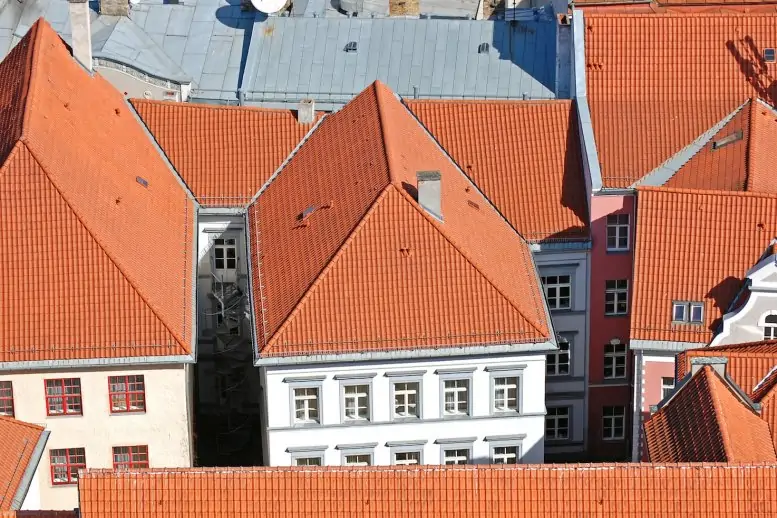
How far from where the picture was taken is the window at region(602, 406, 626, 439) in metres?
84.4

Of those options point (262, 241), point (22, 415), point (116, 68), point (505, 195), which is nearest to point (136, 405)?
point (22, 415)

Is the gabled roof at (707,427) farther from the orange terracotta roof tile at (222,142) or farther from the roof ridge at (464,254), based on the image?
the orange terracotta roof tile at (222,142)

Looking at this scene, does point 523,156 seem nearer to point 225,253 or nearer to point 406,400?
point 225,253

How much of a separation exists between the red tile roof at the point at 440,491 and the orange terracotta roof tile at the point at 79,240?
13.9 meters

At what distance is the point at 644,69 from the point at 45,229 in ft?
100

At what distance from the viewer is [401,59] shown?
98250mm

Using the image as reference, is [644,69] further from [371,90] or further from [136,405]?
[136,405]

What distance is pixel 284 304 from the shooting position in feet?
245

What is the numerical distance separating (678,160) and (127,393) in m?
28.2

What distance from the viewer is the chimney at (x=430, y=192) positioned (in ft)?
249

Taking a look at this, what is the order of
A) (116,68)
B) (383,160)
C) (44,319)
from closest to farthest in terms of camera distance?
1. (44,319)
2. (383,160)
3. (116,68)

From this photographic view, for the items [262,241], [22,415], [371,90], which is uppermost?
[371,90]

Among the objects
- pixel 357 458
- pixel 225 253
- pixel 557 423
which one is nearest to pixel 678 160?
pixel 557 423

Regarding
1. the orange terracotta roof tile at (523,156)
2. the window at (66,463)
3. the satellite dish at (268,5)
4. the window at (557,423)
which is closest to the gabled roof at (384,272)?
the orange terracotta roof tile at (523,156)
